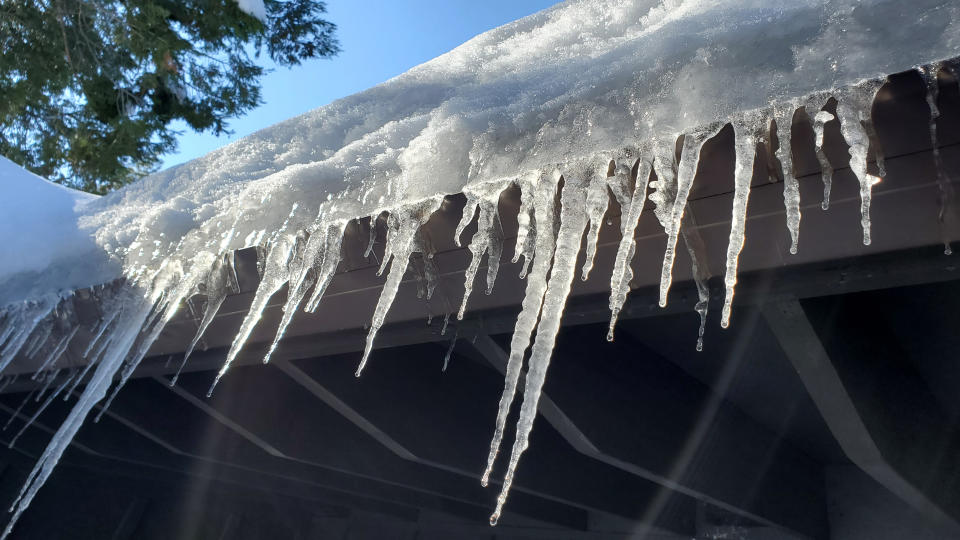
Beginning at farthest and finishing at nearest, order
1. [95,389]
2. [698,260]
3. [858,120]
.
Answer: [95,389]
[698,260]
[858,120]

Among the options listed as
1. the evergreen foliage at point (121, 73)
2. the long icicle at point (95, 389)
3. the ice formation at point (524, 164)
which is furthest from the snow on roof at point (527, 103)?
the evergreen foliage at point (121, 73)

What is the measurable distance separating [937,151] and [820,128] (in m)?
0.23

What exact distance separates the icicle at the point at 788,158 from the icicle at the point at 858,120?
1.7 inches

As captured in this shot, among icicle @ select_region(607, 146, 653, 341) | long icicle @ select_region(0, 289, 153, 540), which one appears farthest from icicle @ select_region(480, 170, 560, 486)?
long icicle @ select_region(0, 289, 153, 540)

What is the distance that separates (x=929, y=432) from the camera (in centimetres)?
323

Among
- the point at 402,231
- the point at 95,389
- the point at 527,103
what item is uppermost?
the point at 527,103

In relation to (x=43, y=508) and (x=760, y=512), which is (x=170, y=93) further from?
(x=760, y=512)

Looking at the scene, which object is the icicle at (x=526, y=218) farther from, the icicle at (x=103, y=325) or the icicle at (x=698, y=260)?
the icicle at (x=103, y=325)

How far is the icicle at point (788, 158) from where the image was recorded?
106 centimetres

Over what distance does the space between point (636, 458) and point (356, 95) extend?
217 cm

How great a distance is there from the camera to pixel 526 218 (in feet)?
4.60

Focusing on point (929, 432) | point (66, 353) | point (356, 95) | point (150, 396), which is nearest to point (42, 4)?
point (150, 396)

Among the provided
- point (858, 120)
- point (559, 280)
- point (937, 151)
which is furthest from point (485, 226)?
point (937, 151)

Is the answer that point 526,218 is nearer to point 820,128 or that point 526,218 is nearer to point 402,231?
point 402,231
